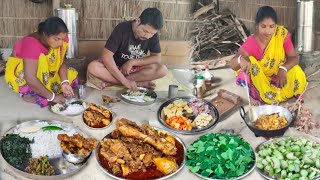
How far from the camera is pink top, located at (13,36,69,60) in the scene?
2.54 meters

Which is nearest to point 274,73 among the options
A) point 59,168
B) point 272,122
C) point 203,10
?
point 272,122

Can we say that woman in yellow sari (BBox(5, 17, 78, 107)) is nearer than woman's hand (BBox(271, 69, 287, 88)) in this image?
Yes

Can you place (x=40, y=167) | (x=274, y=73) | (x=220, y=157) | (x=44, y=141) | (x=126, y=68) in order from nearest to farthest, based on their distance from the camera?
1. (x=40, y=167)
2. (x=220, y=157)
3. (x=44, y=141)
4. (x=274, y=73)
5. (x=126, y=68)

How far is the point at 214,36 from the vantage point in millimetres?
2637

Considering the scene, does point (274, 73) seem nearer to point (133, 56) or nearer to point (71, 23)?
point (133, 56)

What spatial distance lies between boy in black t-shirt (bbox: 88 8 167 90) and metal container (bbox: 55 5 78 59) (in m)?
0.14

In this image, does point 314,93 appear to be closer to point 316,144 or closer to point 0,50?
point 316,144

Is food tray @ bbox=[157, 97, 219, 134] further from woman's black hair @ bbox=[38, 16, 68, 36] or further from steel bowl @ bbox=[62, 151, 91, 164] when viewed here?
woman's black hair @ bbox=[38, 16, 68, 36]

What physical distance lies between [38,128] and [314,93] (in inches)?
66.9

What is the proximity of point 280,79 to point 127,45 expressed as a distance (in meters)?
0.98

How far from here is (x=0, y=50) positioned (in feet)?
8.51

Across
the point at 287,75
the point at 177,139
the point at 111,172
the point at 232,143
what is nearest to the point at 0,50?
the point at 111,172

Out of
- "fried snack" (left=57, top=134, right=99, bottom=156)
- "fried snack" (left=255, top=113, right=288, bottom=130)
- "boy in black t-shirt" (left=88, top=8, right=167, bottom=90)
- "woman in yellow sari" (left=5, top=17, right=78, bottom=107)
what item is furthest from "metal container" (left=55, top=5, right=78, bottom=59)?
"fried snack" (left=255, top=113, right=288, bottom=130)

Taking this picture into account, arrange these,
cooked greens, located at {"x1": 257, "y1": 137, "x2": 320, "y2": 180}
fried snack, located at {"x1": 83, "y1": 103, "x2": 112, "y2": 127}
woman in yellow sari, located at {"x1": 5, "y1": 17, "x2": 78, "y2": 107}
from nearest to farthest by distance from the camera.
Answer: cooked greens, located at {"x1": 257, "y1": 137, "x2": 320, "y2": 180}, woman in yellow sari, located at {"x1": 5, "y1": 17, "x2": 78, "y2": 107}, fried snack, located at {"x1": 83, "y1": 103, "x2": 112, "y2": 127}
